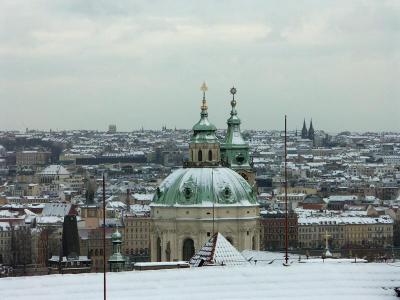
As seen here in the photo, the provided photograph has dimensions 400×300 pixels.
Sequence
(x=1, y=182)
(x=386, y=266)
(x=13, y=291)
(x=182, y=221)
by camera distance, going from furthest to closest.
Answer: (x=1, y=182) < (x=182, y=221) < (x=386, y=266) < (x=13, y=291)

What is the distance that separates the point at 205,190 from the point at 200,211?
72 centimetres

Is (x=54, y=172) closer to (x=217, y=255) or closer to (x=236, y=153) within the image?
(x=236, y=153)

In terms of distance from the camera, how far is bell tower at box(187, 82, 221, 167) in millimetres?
47031

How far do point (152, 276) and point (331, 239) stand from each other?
224 ft

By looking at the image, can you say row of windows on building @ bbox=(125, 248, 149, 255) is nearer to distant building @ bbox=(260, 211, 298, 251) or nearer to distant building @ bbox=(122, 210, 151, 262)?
distant building @ bbox=(122, 210, 151, 262)

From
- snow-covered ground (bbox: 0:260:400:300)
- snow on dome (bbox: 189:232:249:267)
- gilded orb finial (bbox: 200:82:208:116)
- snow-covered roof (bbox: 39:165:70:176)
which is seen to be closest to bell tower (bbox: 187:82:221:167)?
gilded orb finial (bbox: 200:82:208:116)

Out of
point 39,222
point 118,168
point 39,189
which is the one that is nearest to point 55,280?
point 39,222

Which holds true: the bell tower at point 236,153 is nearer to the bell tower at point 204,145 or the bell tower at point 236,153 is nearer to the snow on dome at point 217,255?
the bell tower at point 204,145

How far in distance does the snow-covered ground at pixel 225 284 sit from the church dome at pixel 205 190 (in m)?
20.0

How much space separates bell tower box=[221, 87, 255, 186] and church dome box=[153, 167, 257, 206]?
549 cm

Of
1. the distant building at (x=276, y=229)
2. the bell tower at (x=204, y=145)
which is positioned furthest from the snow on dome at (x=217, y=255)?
the distant building at (x=276, y=229)

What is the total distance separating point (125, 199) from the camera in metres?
114

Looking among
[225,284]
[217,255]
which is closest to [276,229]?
[217,255]

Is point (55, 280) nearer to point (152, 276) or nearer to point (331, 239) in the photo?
point (152, 276)
